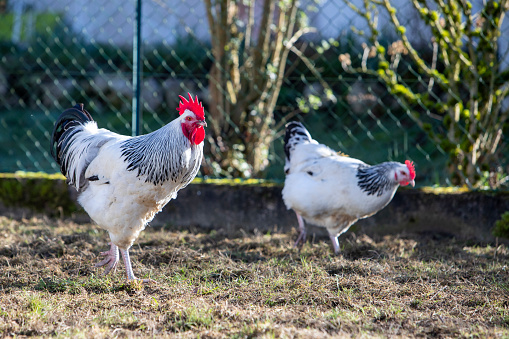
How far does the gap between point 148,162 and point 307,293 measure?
1183 millimetres

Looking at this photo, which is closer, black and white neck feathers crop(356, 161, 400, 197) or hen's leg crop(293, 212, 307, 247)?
black and white neck feathers crop(356, 161, 400, 197)

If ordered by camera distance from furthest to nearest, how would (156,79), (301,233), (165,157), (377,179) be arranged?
(156,79), (301,233), (377,179), (165,157)

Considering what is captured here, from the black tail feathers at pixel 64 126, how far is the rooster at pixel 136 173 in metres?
0.36

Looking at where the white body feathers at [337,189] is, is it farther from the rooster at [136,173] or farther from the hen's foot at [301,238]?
the rooster at [136,173]

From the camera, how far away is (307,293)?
285cm

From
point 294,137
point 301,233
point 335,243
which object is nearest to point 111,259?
point 301,233

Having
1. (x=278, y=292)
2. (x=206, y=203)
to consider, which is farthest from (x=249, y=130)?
(x=278, y=292)

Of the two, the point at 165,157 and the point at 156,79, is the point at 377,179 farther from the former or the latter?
the point at 156,79

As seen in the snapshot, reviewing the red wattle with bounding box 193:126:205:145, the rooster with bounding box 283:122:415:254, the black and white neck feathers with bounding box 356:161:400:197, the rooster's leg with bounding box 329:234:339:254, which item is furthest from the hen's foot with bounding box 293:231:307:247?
the red wattle with bounding box 193:126:205:145

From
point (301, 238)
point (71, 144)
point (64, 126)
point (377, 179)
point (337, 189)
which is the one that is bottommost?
point (301, 238)

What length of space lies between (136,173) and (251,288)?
0.95 m

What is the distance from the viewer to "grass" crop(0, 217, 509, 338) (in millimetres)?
2393

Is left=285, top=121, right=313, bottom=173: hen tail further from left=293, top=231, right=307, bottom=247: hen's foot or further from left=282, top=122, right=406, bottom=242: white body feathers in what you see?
left=293, top=231, right=307, bottom=247: hen's foot

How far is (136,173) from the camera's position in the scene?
306 centimetres
